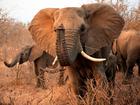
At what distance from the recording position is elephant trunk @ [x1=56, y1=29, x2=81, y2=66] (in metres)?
4.93

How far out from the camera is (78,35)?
531 centimetres

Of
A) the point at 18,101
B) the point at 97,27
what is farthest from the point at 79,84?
the point at 18,101

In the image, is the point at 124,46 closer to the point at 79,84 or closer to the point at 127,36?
the point at 127,36

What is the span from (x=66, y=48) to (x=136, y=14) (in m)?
10.6

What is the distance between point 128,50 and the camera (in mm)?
10648

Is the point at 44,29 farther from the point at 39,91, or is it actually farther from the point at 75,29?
the point at 39,91

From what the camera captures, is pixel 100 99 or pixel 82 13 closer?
pixel 100 99

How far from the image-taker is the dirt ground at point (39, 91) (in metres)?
5.34

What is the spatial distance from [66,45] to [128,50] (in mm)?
5899

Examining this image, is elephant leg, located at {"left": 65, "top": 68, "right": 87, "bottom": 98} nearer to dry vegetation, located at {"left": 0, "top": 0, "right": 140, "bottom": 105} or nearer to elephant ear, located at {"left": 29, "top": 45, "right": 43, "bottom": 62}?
dry vegetation, located at {"left": 0, "top": 0, "right": 140, "bottom": 105}

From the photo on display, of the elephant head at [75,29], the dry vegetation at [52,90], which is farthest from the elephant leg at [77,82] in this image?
the elephant head at [75,29]

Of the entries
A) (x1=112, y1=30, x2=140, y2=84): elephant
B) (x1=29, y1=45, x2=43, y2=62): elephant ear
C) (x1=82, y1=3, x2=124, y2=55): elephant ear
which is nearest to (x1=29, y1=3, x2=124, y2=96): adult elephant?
(x1=82, y1=3, x2=124, y2=55): elephant ear

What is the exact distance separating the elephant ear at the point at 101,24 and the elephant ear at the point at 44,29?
1.74 feet

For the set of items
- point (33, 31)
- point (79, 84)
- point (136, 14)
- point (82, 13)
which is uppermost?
point (82, 13)
